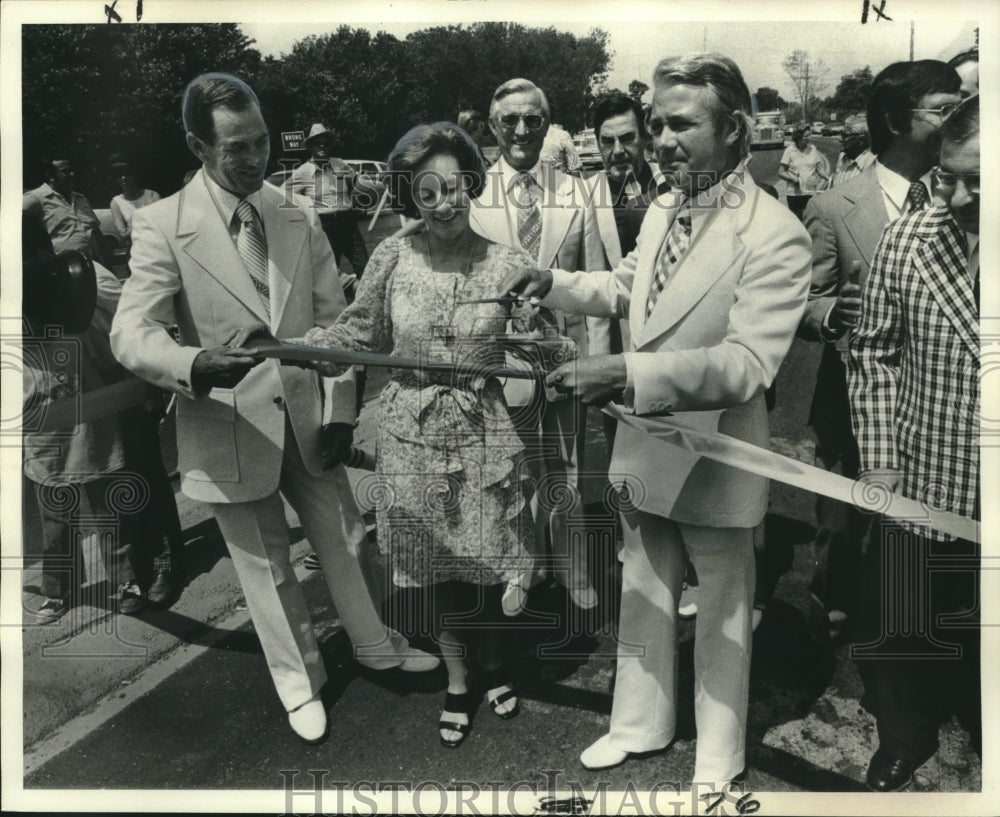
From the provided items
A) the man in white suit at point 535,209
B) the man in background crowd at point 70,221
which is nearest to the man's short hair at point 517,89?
the man in white suit at point 535,209

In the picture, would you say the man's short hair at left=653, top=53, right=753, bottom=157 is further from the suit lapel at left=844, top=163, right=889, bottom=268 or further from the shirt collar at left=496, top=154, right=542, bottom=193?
the shirt collar at left=496, top=154, right=542, bottom=193

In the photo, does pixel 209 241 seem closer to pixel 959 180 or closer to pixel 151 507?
pixel 151 507

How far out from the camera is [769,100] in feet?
11.1

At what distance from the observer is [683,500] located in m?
2.68

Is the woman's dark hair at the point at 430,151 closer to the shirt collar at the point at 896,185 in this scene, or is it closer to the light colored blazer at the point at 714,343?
the light colored blazer at the point at 714,343

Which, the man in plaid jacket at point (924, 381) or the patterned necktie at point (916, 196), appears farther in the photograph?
the patterned necktie at point (916, 196)

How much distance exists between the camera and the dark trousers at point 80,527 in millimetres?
3803

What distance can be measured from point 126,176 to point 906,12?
124 inches

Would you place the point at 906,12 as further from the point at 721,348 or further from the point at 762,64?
the point at 721,348

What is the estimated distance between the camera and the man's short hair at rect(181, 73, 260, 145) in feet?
9.46

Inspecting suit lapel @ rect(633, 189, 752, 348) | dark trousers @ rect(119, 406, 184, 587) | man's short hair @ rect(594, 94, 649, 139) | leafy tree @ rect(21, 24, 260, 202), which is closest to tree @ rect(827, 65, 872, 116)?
man's short hair @ rect(594, 94, 649, 139)

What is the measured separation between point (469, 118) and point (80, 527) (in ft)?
Result: 9.10

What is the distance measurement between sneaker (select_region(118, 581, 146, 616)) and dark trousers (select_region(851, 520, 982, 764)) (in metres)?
3.15

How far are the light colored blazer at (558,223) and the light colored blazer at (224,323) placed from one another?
0.80 meters
